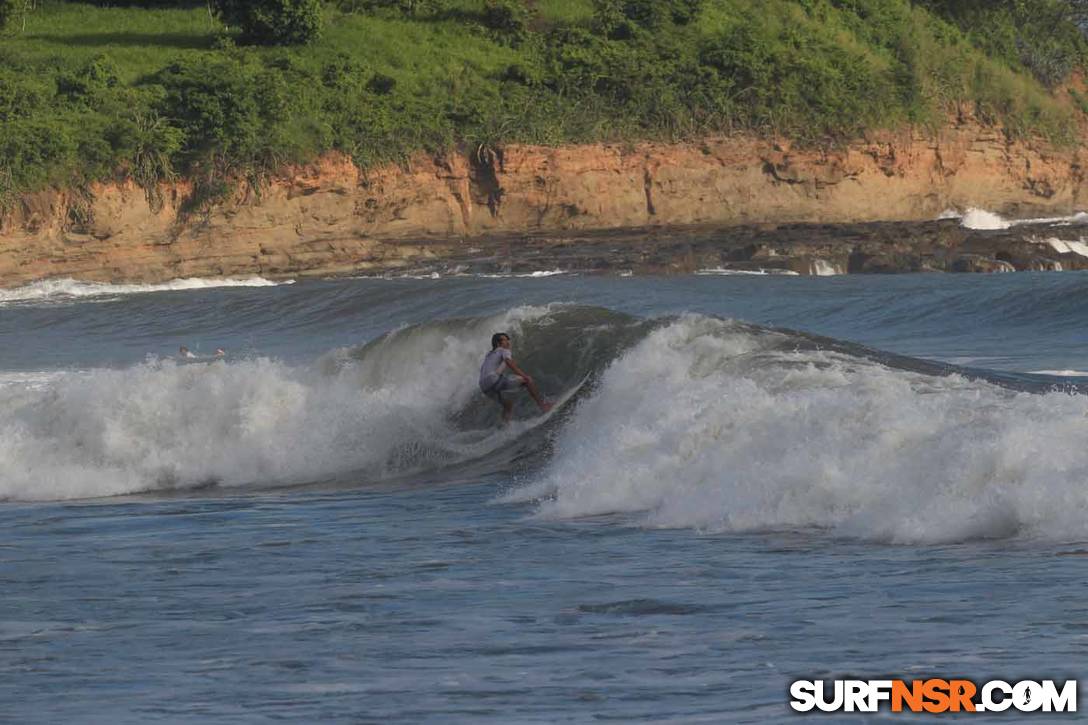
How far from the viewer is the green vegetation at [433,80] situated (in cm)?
3794

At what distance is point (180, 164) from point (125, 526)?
27.9 metres

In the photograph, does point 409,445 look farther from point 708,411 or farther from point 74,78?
point 74,78

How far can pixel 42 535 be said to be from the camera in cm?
1104

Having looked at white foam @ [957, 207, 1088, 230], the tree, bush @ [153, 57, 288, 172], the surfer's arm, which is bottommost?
the surfer's arm

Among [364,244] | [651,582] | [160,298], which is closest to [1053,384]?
[651,582]

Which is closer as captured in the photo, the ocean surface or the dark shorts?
the ocean surface

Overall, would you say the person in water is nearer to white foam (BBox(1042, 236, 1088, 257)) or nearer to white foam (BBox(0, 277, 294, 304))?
white foam (BBox(0, 277, 294, 304))

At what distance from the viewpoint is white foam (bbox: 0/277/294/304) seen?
35.5 m

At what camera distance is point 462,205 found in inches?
1585

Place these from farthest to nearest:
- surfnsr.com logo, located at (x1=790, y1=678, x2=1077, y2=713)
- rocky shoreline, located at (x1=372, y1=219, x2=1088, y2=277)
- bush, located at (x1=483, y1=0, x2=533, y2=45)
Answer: bush, located at (x1=483, y1=0, x2=533, y2=45), rocky shoreline, located at (x1=372, y1=219, x2=1088, y2=277), surfnsr.com logo, located at (x1=790, y1=678, x2=1077, y2=713)

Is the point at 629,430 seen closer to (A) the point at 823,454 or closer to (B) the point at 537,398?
(A) the point at 823,454

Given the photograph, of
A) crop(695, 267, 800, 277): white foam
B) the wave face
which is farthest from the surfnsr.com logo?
crop(695, 267, 800, 277): white foam

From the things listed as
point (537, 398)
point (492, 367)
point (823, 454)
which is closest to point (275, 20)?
point (492, 367)

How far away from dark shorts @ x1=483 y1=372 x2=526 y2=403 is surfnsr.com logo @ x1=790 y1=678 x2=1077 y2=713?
873 cm
